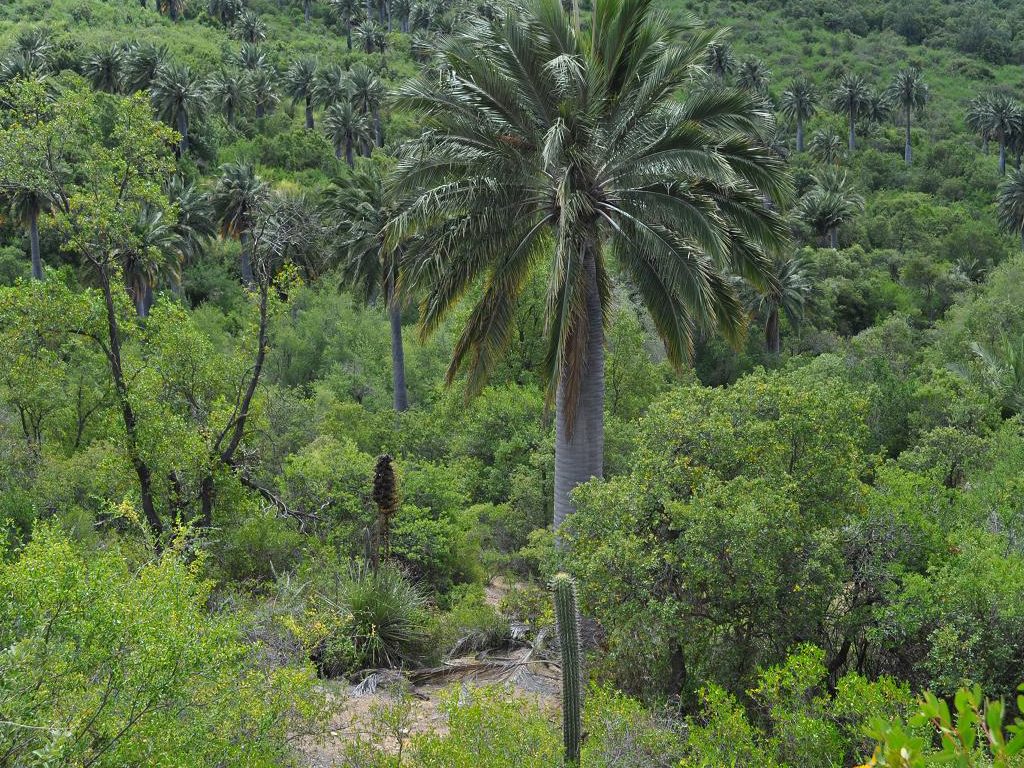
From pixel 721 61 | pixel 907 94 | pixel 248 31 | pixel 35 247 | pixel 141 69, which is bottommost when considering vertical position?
pixel 35 247

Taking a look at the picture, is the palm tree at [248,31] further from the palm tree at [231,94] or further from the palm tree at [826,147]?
the palm tree at [826,147]

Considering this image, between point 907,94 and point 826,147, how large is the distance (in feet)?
49.0

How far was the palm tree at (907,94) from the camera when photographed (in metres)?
78.8

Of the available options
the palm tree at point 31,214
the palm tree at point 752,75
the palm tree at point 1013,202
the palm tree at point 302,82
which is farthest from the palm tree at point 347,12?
the palm tree at point 1013,202

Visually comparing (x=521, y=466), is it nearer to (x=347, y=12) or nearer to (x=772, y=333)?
(x=772, y=333)

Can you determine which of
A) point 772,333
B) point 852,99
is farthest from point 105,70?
point 852,99

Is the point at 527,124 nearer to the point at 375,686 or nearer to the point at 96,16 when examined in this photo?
the point at 375,686

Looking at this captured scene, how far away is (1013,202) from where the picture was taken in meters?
55.8

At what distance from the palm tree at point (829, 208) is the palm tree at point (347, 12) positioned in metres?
55.7

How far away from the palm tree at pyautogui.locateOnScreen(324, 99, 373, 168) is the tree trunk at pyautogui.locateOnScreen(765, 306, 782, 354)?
28.7 m

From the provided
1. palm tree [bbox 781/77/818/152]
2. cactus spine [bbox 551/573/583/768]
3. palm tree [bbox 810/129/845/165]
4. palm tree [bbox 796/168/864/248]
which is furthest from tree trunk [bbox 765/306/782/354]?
palm tree [bbox 781/77/818/152]

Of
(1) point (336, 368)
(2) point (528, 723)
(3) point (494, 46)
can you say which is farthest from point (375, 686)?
(1) point (336, 368)

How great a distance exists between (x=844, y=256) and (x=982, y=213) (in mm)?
20861

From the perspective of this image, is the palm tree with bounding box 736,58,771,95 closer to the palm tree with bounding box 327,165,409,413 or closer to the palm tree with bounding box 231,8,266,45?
the palm tree with bounding box 231,8,266,45
